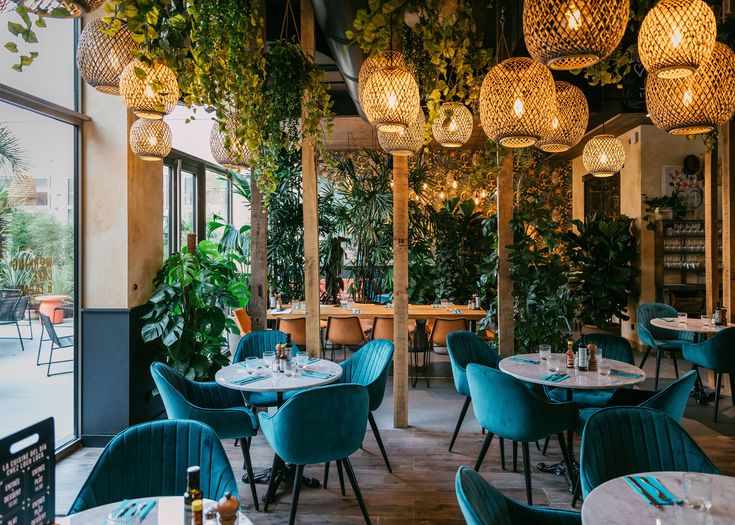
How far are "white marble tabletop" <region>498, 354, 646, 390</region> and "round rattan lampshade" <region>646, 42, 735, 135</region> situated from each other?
1.61 m

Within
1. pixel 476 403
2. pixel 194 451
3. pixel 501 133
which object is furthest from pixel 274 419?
pixel 501 133

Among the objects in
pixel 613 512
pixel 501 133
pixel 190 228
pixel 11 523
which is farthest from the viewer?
pixel 190 228

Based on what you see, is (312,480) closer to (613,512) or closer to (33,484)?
(613,512)

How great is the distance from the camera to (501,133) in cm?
269

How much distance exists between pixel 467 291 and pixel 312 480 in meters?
5.12

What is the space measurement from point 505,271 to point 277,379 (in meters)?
2.48

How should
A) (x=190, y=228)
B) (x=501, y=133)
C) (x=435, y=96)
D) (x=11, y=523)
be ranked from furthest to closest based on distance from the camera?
(x=190, y=228), (x=435, y=96), (x=501, y=133), (x=11, y=523)

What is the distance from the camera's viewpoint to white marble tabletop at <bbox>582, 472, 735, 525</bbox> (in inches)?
64.1

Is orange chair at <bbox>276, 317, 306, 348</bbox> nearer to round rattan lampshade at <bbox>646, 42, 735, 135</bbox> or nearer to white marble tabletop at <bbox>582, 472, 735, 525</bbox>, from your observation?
round rattan lampshade at <bbox>646, 42, 735, 135</bbox>

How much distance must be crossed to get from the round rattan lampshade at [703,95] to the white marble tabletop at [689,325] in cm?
351

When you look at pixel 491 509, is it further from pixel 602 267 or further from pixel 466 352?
pixel 602 267

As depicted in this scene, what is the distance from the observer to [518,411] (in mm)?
3195

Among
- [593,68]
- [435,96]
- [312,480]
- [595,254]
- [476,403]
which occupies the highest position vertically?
[593,68]

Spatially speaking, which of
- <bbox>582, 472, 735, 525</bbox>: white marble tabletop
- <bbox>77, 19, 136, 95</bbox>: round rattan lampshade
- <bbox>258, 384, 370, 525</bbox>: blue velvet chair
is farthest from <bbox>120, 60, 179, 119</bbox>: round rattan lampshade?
<bbox>582, 472, 735, 525</bbox>: white marble tabletop
